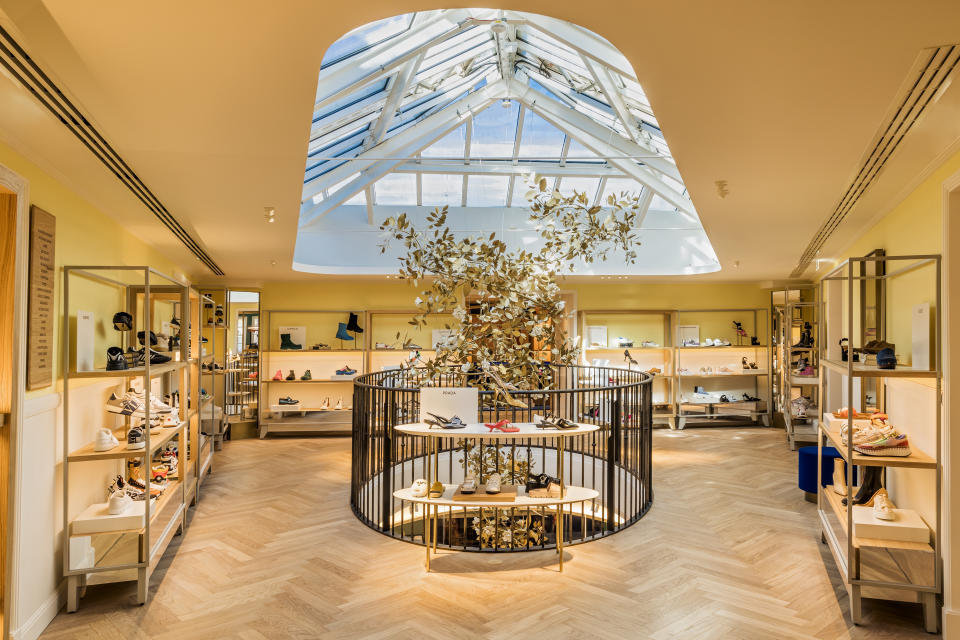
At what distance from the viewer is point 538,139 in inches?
310

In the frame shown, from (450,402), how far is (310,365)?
6.34m

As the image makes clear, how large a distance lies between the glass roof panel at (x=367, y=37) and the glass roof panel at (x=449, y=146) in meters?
3.48

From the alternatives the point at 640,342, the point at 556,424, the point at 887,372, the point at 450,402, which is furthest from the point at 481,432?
the point at 640,342

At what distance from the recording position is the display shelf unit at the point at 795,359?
8.25 m

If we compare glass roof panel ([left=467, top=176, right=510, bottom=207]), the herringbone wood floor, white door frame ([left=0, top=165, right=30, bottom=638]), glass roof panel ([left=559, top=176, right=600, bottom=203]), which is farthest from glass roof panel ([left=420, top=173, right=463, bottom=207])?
white door frame ([left=0, top=165, right=30, bottom=638])

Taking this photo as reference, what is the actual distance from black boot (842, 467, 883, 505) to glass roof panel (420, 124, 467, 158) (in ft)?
18.7

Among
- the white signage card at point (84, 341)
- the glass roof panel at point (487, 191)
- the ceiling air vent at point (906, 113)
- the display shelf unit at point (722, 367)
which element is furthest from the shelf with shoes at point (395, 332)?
the ceiling air vent at point (906, 113)

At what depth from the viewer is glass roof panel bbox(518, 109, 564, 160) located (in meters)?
7.49

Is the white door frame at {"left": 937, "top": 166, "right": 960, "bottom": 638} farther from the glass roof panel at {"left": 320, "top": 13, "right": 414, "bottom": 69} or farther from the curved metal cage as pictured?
the glass roof panel at {"left": 320, "top": 13, "right": 414, "bottom": 69}

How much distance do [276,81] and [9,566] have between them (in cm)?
273

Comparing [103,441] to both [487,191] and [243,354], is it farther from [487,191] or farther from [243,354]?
[487,191]

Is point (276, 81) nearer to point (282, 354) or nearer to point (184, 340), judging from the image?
point (184, 340)

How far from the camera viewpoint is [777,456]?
7.59 metres

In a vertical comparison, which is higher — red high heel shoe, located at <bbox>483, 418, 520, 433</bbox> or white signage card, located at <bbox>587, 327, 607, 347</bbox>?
white signage card, located at <bbox>587, 327, 607, 347</bbox>
